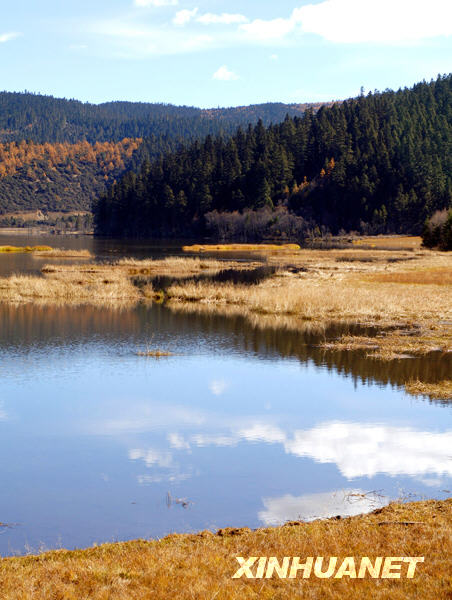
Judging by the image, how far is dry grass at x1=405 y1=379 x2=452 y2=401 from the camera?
24.9 meters

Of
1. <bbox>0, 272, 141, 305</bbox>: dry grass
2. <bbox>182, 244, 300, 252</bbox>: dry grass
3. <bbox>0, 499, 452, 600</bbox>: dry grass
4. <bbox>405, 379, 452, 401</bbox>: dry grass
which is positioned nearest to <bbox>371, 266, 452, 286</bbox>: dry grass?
<bbox>0, 272, 141, 305</bbox>: dry grass

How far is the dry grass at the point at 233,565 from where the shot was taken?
31.5 feet

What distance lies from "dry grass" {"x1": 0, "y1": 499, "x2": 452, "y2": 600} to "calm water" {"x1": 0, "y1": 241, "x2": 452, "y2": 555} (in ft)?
6.36

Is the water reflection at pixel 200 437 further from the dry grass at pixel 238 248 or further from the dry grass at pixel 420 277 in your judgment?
the dry grass at pixel 238 248

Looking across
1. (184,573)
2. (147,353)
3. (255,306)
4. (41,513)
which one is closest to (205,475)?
(41,513)

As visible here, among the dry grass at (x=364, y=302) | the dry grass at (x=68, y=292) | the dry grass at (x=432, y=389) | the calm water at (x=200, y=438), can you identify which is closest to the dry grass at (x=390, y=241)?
the dry grass at (x=364, y=302)

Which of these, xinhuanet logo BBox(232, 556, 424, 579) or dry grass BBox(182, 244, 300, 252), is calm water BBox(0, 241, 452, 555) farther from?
dry grass BBox(182, 244, 300, 252)

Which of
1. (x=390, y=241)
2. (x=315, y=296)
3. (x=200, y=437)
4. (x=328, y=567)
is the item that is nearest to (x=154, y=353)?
(x=200, y=437)

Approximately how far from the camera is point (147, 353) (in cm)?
3394

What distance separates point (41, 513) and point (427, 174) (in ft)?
629

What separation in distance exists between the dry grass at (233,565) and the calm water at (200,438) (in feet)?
6.36

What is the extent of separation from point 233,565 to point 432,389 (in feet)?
55.3

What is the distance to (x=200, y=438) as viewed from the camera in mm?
20250

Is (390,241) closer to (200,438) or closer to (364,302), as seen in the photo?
(364,302)
